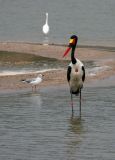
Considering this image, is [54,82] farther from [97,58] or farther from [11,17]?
[11,17]

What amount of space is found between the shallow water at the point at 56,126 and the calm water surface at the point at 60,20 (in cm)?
1770

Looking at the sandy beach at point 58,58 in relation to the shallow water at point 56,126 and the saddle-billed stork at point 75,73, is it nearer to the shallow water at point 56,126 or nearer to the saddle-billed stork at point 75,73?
the shallow water at point 56,126

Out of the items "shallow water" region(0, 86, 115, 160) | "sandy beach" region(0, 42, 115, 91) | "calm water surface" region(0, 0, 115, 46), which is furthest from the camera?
"calm water surface" region(0, 0, 115, 46)

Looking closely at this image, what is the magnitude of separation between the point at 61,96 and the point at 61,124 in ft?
12.4

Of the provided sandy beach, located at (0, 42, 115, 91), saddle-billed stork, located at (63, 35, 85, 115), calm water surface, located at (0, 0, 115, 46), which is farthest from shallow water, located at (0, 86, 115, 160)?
calm water surface, located at (0, 0, 115, 46)

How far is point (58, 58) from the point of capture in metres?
27.2

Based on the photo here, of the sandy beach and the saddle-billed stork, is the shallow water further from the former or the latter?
the sandy beach

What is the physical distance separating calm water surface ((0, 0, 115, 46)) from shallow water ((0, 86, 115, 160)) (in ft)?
58.1

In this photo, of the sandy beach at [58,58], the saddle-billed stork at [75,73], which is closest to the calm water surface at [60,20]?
the sandy beach at [58,58]

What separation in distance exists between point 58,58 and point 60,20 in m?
22.5

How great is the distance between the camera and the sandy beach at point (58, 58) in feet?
66.5

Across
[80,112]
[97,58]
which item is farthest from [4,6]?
[80,112]

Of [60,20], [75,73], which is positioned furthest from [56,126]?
[60,20]

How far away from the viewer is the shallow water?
37.6ft
